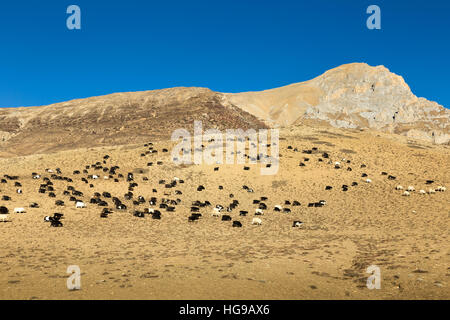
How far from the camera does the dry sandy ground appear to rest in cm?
1201

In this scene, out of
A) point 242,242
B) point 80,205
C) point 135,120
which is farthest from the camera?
point 135,120

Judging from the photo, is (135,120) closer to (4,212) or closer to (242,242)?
(4,212)

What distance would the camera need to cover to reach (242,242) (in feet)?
66.5

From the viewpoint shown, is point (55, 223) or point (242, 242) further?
point (55, 223)

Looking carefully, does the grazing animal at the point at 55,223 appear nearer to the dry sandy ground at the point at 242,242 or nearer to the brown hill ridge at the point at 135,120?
the dry sandy ground at the point at 242,242

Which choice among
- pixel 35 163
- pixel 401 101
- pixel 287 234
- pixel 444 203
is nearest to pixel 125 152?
pixel 35 163

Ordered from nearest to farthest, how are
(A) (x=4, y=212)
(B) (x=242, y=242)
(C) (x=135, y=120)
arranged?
(B) (x=242, y=242), (A) (x=4, y=212), (C) (x=135, y=120)

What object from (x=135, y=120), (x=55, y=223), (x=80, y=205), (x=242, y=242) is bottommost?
(x=242, y=242)

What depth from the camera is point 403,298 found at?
35.7 ft

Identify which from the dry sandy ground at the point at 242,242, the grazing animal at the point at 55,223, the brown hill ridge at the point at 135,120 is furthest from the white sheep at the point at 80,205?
the brown hill ridge at the point at 135,120

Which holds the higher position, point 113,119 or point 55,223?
point 113,119

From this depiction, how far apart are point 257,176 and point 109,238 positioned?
26.4 metres

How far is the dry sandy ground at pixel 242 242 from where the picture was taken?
39.4ft

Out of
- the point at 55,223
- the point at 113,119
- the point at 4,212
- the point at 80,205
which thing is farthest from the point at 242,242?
the point at 113,119
